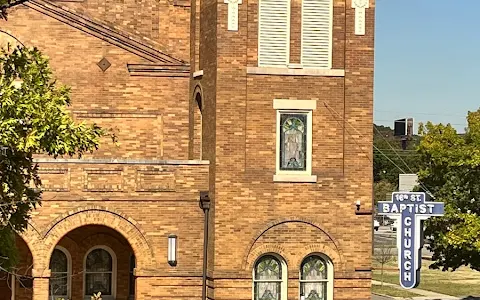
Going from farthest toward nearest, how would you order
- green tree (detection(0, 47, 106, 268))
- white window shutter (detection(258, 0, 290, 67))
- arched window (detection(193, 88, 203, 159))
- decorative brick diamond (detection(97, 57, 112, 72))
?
1. decorative brick diamond (detection(97, 57, 112, 72))
2. arched window (detection(193, 88, 203, 159))
3. white window shutter (detection(258, 0, 290, 67))
4. green tree (detection(0, 47, 106, 268))

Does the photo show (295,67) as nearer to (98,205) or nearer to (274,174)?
(274,174)

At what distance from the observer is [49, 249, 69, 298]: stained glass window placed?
83.0 feet

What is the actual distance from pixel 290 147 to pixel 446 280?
27263 millimetres

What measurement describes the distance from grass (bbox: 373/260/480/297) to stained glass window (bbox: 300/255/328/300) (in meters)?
18.0

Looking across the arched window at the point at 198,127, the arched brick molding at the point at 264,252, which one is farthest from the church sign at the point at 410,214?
the arched window at the point at 198,127

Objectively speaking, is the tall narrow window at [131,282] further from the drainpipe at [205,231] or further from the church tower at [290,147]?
the church tower at [290,147]

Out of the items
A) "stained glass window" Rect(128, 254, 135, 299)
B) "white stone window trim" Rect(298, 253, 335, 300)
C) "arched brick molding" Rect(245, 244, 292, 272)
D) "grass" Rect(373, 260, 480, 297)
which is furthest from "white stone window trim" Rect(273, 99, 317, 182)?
"grass" Rect(373, 260, 480, 297)

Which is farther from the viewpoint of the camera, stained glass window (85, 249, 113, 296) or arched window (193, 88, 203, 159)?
stained glass window (85, 249, 113, 296)

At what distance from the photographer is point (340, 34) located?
24.1 m

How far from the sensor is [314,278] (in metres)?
23.9

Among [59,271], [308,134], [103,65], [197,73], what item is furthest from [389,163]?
[308,134]

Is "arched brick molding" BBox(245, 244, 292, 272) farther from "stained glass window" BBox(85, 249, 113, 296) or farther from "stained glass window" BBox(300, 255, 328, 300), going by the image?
"stained glass window" BBox(85, 249, 113, 296)

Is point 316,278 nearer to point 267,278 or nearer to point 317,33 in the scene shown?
point 267,278

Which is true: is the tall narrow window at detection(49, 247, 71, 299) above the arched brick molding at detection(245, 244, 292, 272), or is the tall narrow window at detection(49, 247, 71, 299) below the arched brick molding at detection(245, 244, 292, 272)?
below
